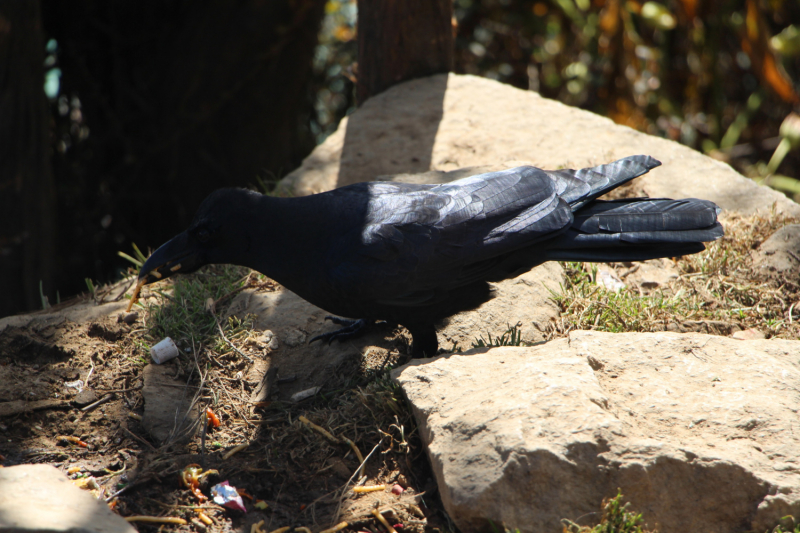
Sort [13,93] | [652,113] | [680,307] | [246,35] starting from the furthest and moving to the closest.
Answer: [652,113]
[246,35]
[13,93]
[680,307]

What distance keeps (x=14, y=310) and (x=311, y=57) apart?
321 centimetres

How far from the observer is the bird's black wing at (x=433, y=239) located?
102 inches

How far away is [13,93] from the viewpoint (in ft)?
14.4

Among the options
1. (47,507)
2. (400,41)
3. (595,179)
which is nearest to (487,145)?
(400,41)

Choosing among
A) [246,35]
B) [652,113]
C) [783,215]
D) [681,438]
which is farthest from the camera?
[652,113]

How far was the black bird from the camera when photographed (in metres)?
2.60

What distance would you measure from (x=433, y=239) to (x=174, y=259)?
1.13 meters

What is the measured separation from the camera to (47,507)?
1.75 m

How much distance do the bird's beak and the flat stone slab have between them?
3.22ft

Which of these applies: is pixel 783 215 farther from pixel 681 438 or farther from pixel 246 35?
pixel 246 35

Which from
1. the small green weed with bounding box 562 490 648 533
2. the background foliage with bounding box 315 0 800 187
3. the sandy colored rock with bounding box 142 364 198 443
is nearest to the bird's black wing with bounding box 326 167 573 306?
the sandy colored rock with bounding box 142 364 198 443

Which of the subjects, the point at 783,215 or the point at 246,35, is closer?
the point at 783,215

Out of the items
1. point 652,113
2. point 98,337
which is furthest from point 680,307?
point 652,113

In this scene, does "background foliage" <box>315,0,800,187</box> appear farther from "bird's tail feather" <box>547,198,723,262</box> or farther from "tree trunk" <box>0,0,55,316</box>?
"bird's tail feather" <box>547,198,723,262</box>
